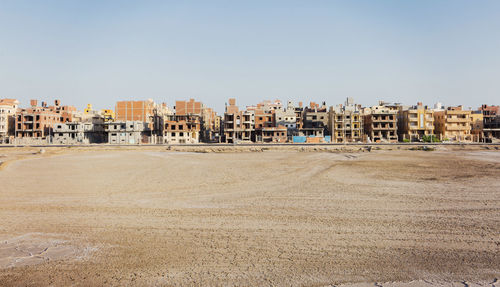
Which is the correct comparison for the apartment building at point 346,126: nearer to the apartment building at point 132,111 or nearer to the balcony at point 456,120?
the balcony at point 456,120

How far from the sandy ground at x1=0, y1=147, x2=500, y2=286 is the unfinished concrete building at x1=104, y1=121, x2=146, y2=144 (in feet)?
247

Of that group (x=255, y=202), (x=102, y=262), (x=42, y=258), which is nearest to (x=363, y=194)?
(x=255, y=202)

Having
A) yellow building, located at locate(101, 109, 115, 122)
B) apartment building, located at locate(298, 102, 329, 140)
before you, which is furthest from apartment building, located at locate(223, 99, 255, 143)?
yellow building, located at locate(101, 109, 115, 122)

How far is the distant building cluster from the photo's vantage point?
90.1m

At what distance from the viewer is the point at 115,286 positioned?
672 centimetres

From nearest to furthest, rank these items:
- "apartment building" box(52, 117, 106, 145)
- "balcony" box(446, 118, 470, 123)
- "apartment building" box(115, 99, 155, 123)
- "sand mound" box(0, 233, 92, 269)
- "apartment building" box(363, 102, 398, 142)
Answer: "sand mound" box(0, 233, 92, 269)
"apartment building" box(363, 102, 398, 142)
"apartment building" box(52, 117, 106, 145)
"balcony" box(446, 118, 470, 123)
"apartment building" box(115, 99, 155, 123)

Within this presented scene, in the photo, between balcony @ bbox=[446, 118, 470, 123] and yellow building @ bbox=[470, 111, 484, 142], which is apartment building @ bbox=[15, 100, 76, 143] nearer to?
balcony @ bbox=[446, 118, 470, 123]

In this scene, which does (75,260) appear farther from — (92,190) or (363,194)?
(363,194)

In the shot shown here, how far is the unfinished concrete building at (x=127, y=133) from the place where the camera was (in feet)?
298

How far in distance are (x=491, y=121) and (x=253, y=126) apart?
7318cm

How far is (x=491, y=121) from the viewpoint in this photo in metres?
106

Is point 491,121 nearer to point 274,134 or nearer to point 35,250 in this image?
point 274,134

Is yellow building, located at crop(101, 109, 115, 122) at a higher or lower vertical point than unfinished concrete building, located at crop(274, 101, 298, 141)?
higher

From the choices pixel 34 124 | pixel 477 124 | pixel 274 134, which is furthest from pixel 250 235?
pixel 477 124
